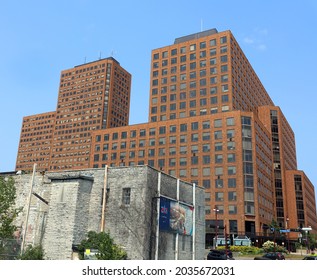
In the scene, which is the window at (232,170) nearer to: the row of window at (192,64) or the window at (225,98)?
the window at (225,98)

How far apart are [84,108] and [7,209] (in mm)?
140852

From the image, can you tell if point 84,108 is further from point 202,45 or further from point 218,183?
point 218,183

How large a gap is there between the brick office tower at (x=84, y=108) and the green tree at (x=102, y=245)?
439 ft

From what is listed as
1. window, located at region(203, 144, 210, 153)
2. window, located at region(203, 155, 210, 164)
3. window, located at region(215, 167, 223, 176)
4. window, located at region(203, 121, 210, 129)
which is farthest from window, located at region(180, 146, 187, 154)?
window, located at region(215, 167, 223, 176)

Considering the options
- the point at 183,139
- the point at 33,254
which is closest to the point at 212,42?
the point at 183,139

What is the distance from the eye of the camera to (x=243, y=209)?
3573 inches

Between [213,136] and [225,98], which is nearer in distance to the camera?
[213,136]

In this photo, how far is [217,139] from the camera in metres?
98.5

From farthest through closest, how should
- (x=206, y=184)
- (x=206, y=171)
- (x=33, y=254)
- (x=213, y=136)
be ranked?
1. (x=213, y=136)
2. (x=206, y=171)
3. (x=206, y=184)
4. (x=33, y=254)

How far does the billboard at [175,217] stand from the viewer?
33656mm

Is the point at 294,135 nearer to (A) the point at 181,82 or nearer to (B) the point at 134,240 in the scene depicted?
(A) the point at 181,82

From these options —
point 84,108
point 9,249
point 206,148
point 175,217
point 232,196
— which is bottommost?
point 9,249
